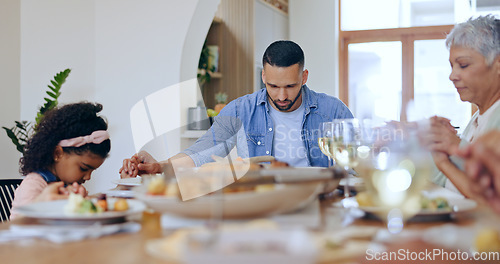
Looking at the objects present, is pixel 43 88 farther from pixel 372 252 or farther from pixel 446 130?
pixel 372 252

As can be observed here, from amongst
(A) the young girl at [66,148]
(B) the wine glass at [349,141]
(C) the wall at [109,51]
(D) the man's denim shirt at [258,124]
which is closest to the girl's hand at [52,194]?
(A) the young girl at [66,148]

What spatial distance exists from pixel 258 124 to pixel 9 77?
2222 mm

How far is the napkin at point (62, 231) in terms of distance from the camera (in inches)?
29.5

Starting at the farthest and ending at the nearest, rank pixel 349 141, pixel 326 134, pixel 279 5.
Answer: pixel 279 5, pixel 326 134, pixel 349 141

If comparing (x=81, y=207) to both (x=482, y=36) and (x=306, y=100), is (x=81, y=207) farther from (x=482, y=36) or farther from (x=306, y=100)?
(x=306, y=100)

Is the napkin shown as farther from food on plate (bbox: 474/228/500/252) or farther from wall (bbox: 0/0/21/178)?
wall (bbox: 0/0/21/178)

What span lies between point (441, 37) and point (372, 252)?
621 centimetres

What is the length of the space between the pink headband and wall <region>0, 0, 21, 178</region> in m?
2.35

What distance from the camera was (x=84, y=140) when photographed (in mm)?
1651

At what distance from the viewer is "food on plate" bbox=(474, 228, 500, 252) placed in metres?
0.62

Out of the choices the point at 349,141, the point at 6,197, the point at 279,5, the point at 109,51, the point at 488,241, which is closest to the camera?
the point at 488,241

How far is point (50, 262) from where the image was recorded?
621mm

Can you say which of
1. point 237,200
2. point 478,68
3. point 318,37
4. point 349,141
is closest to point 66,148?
point 349,141

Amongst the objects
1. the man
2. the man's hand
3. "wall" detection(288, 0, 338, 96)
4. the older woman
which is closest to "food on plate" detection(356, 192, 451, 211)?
the older woman
